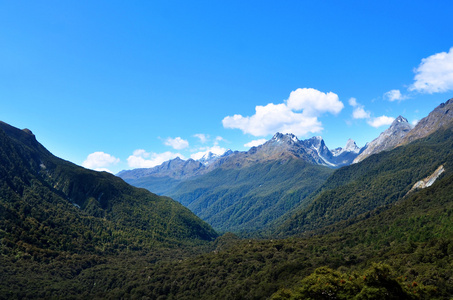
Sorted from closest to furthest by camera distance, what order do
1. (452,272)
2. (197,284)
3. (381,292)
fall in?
(381,292)
(452,272)
(197,284)

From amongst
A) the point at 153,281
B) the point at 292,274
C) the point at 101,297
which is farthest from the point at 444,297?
the point at 101,297

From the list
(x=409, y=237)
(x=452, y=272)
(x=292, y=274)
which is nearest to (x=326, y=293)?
(x=452, y=272)

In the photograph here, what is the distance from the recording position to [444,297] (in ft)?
246

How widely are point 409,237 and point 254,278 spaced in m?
105

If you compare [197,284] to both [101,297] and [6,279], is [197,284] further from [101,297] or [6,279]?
[6,279]

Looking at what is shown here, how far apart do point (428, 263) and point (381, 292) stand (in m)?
66.8

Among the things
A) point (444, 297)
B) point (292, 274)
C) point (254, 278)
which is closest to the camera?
point (444, 297)

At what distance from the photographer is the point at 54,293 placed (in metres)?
191

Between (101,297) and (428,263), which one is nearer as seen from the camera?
(428,263)

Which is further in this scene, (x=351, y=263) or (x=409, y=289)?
(x=351, y=263)

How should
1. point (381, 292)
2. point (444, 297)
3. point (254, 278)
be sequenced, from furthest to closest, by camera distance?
point (254, 278) < point (444, 297) < point (381, 292)

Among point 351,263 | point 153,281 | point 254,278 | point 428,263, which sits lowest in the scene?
point 153,281

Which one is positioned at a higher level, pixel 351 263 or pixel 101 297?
pixel 351 263

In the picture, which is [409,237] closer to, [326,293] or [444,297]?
[444,297]
